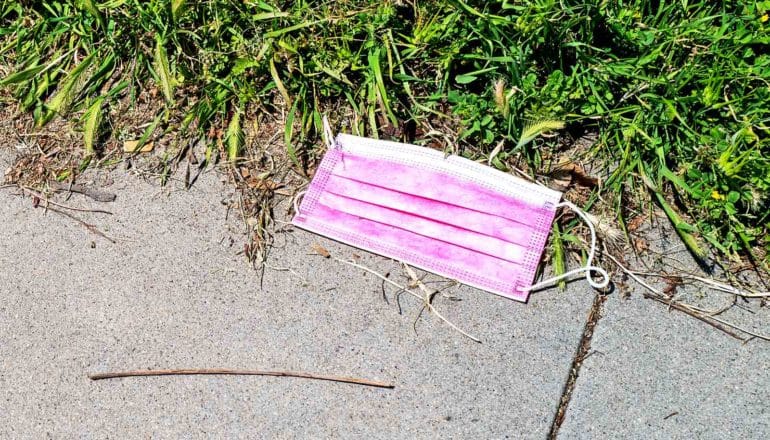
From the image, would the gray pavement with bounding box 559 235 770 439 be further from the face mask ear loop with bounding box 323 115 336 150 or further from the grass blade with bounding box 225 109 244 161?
the grass blade with bounding box 225 109 244 161

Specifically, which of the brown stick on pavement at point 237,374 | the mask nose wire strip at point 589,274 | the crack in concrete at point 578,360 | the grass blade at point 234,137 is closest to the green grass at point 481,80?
the grass blade at point 234,137

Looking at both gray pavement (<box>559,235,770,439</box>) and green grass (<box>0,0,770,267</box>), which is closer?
gray pavement (<box>559,235,770,439</box>)

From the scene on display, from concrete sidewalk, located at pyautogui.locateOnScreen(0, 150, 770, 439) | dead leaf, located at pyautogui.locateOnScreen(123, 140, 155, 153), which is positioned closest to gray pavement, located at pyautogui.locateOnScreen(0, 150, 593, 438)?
concrete sidewalk, located at pyautogui.locateOnScreen(0, 150, 770, 439)

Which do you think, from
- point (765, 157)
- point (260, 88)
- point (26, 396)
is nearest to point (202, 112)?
point (260, 88)

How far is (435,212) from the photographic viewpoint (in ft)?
7.75

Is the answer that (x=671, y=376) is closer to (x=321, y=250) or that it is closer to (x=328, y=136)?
(x=321, y=250)

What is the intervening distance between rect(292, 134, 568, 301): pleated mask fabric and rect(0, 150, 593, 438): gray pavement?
0.06 meters

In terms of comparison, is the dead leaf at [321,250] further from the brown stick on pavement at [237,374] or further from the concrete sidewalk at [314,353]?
the brown stick on pavement at [237,374]

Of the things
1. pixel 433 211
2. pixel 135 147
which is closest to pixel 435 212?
pixel 433 211

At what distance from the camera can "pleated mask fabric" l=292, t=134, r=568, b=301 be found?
2.26 meters

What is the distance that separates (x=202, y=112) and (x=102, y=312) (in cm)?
72

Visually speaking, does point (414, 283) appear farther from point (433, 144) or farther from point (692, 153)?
point (692, 153)

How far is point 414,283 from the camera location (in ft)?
7.34

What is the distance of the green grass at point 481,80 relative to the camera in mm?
2281
